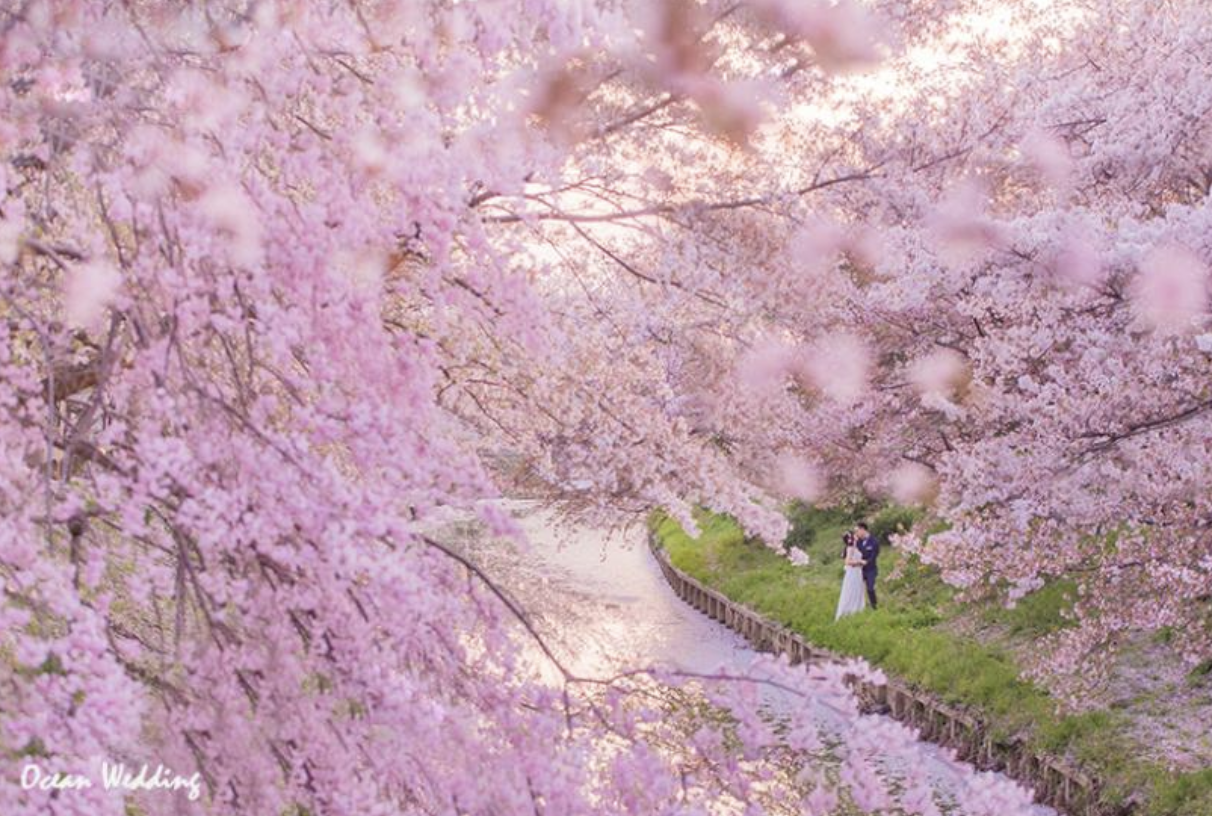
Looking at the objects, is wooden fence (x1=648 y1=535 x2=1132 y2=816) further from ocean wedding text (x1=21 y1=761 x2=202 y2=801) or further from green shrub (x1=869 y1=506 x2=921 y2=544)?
ocean wedding text (x1=21 y1=761 x2=202 y2=801)

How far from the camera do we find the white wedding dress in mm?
19688

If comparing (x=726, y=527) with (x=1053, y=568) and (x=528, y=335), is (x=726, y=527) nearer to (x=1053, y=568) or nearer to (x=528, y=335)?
(x=1053, y=568)

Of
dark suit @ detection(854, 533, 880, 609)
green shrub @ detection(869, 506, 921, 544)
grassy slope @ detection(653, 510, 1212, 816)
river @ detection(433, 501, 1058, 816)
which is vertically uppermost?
green shrub @ detection(869, 506, 921, 544)

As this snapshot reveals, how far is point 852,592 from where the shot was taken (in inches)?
789

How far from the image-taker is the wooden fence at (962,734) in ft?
40.4

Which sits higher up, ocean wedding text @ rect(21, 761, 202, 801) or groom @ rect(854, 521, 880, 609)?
groom @ rect(854, 521, 880, 609)

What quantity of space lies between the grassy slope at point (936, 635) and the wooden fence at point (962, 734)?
0.14 meters

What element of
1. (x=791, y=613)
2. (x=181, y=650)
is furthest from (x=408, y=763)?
(x=791, y=613)

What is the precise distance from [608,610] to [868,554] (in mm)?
7029

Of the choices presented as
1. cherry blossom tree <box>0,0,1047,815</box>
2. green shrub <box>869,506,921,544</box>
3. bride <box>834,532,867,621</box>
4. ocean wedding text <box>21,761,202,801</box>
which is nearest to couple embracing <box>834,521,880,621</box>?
bride <box>834,532,867,621</box>

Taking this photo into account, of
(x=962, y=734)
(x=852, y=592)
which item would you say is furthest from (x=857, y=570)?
(x=962, y=734)

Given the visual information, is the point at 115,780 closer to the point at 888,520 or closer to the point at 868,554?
the point at 868,554

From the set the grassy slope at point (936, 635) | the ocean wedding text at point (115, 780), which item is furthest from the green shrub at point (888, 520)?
the ocean wedding text at point (115, 780)

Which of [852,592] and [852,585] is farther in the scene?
[852,592]
